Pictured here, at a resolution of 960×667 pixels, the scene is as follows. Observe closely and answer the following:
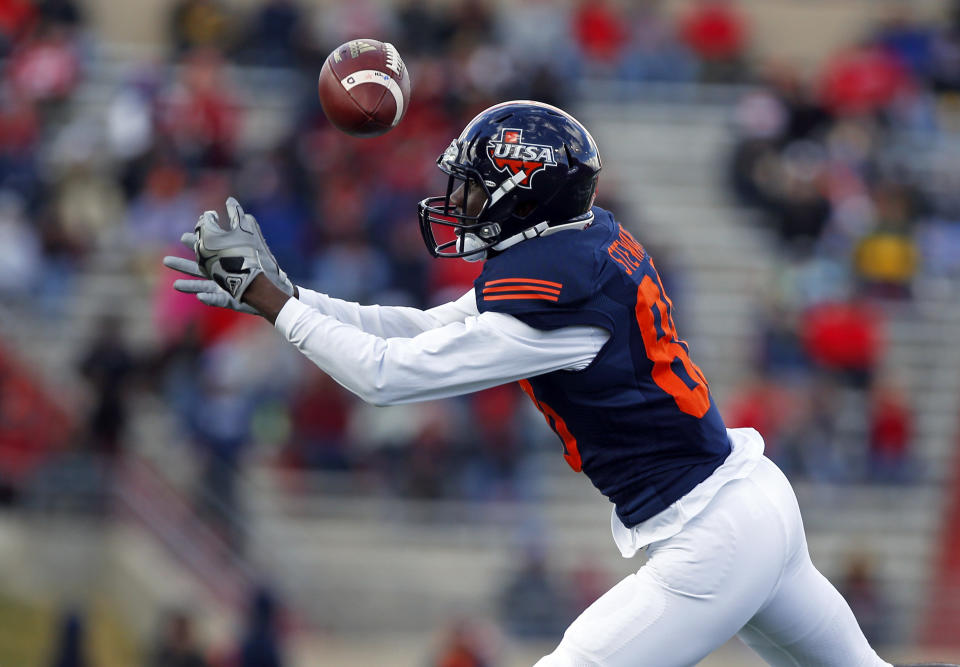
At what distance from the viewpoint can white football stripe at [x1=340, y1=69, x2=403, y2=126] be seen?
4527mm

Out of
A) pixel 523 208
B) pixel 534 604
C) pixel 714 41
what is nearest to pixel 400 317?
pixel 523 208

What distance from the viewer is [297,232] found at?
1016cm

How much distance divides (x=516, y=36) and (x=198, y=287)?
870 centimetres

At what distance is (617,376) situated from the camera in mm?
3939

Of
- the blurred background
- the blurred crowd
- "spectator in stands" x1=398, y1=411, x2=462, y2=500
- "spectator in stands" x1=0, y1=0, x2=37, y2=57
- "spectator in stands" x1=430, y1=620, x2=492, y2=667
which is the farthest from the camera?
"spectator in stands" x1=0, y1=0, x2=37, y2=57

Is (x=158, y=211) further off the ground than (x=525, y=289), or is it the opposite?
(x=525, y=289)

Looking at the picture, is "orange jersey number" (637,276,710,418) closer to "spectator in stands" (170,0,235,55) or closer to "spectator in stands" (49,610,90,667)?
"spectator in stands" (49,610,90,667)

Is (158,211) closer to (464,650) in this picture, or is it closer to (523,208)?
(464,650)

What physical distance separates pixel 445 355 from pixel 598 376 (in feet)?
1.36

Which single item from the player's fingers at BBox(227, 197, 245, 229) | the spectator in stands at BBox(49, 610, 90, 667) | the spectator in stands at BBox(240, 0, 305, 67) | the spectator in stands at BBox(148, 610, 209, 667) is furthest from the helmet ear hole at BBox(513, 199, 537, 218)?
the spectator in stands at BBox(240, 0, 305, 67)

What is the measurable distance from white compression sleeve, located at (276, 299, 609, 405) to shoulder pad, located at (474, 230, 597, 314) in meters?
0.05

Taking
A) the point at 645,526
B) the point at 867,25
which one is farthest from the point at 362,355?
the point at 867,25

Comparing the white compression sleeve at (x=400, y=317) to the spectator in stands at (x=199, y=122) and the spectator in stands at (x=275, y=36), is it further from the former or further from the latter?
the spectator in stands at (x=275, y=36)

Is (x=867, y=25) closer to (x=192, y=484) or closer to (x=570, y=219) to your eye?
(x=192, y=484)
